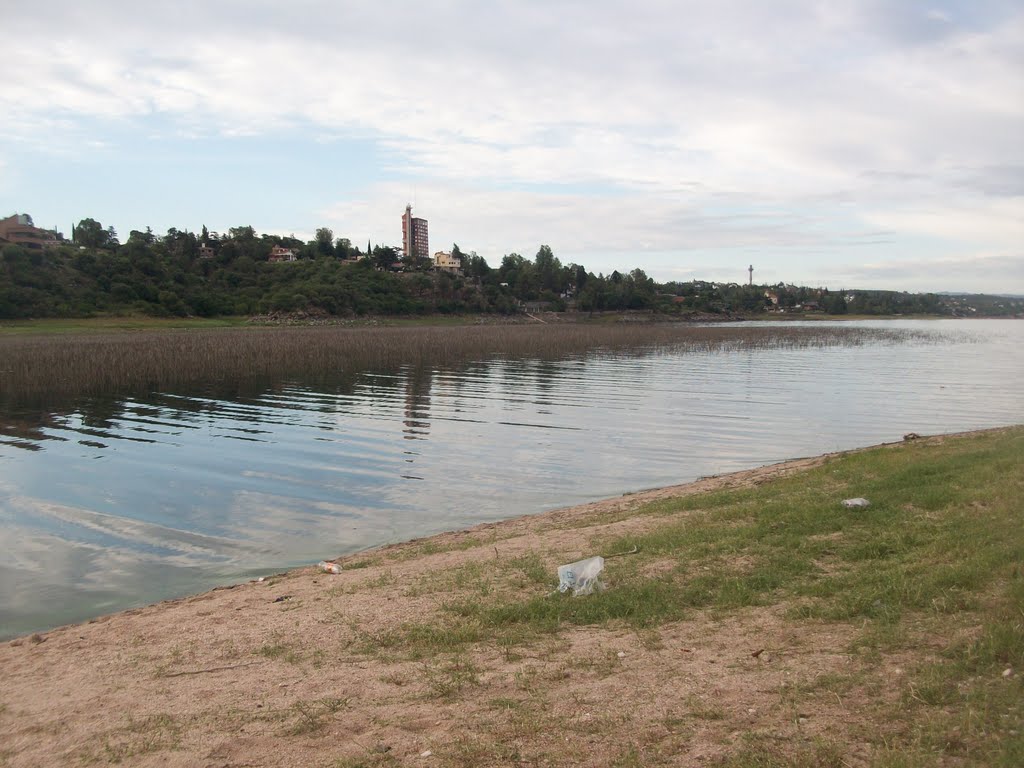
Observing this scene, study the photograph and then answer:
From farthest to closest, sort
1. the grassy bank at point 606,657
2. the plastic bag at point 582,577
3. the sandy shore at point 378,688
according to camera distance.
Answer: the plastic bag at point 582,577 → the sandy shore at point 378,688 → the grassy bank at point 606,657

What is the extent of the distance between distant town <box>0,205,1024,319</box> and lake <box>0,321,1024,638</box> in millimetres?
55346

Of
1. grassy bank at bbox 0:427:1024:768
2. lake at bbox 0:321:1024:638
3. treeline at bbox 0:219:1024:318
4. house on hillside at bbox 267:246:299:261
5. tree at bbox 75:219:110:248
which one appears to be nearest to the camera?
grassy bank at bbox 0:427:1024:768

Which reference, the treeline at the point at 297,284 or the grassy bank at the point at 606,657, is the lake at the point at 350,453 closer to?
the grassy bank at the point at 606,657

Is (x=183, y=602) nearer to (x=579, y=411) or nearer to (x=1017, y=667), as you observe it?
(x=1017, y=667)

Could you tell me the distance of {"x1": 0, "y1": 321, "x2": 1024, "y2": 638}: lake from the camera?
451 inches

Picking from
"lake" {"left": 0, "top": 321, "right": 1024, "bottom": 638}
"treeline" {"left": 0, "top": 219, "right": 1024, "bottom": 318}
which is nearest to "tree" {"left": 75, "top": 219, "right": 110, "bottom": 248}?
"treeline" {"left": 0, "top": 219, "right": 1024, "bottom": 318}

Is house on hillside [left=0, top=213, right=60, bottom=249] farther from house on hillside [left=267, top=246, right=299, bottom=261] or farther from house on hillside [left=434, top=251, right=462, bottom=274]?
house on hillside [left=434, top=251, right=462, bottom=274]

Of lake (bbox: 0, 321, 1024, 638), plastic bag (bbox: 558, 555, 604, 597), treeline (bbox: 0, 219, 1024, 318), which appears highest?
treeline (bbox: 0, 219, 1024, 318)

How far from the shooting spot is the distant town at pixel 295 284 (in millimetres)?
80500

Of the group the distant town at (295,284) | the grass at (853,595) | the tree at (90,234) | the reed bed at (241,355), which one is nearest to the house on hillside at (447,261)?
the distant town at (295,284)

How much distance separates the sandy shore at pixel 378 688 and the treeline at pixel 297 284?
241 feet

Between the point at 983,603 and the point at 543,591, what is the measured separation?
3.90 meters

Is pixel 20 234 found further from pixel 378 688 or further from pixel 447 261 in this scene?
pixel 378 688

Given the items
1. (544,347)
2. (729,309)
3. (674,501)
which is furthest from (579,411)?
(729,309)
